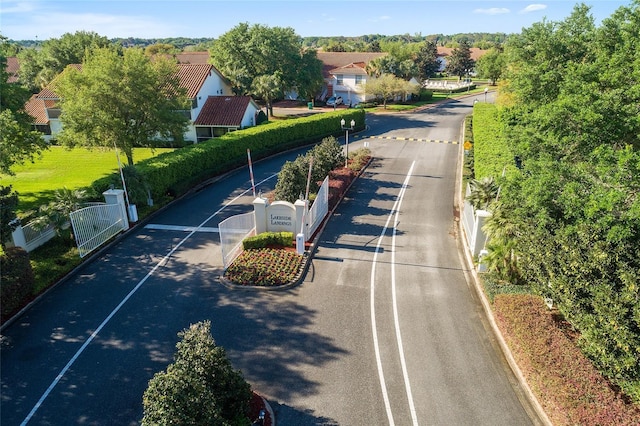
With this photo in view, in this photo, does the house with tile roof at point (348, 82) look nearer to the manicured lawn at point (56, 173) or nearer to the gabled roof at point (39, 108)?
the manicured lawn at point (56, 173)

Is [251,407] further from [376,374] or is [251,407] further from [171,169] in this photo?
[171,169]

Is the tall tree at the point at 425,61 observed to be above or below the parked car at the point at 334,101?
above

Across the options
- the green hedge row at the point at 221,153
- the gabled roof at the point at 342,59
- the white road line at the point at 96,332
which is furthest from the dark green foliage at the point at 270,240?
the gabled roof at the point at 342,59

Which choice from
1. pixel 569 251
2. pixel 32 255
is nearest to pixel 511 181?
pixel 569 251

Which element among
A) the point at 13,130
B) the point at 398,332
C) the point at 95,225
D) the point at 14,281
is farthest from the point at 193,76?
the point at 398,332

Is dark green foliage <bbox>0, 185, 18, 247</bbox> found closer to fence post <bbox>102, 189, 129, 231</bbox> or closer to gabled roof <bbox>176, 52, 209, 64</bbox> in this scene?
fence post <bbox>102, 189, 129, 231</bbox>

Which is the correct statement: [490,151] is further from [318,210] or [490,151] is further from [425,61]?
[425,61]
